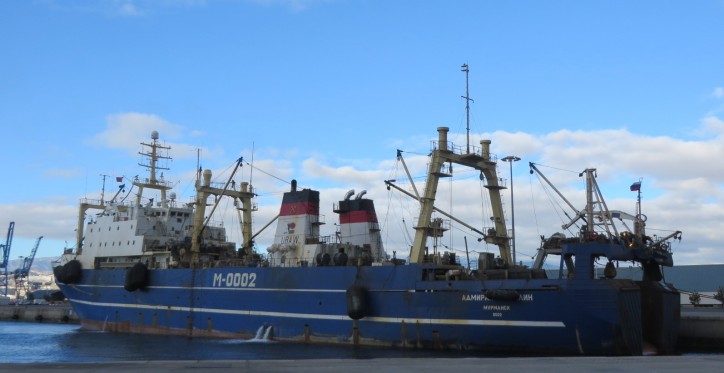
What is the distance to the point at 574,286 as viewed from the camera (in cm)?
2317

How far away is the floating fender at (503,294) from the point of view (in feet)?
79.5

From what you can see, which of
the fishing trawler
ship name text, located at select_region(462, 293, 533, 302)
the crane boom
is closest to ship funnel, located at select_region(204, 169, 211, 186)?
the fishing trawler

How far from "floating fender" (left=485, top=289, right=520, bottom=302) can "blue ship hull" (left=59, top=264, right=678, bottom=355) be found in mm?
173

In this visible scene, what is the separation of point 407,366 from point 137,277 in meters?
25.7

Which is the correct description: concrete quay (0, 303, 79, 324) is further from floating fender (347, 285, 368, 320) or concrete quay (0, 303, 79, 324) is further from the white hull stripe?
floating fender (347, 285, 368, 320)

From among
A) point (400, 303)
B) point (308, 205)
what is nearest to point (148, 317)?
point (308, 205)

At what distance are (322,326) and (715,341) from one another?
17.1 m

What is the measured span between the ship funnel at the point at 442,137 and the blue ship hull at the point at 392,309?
5.51m

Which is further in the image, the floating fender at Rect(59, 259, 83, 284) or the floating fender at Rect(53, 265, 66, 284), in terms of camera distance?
the floating fender at Rect(53, 265, 66, 284)

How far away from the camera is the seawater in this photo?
25.0 m

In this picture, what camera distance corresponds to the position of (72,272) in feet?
137

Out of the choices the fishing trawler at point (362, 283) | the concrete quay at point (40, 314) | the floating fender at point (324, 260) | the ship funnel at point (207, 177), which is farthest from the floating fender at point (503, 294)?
the concrete quay at point (40, 314)

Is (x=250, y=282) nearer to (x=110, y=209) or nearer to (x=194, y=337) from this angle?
(x=194, y=337)

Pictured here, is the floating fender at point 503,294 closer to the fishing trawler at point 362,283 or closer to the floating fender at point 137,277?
the fishing trawler at point 362,283
